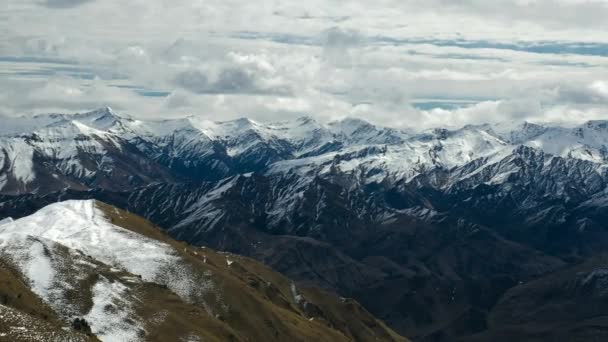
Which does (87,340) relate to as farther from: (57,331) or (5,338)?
(5,338)

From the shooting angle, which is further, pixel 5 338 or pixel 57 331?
pixel 57 331

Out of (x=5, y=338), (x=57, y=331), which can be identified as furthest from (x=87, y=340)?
(x=5, y=338)

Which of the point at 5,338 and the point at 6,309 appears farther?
the point at 6,309
